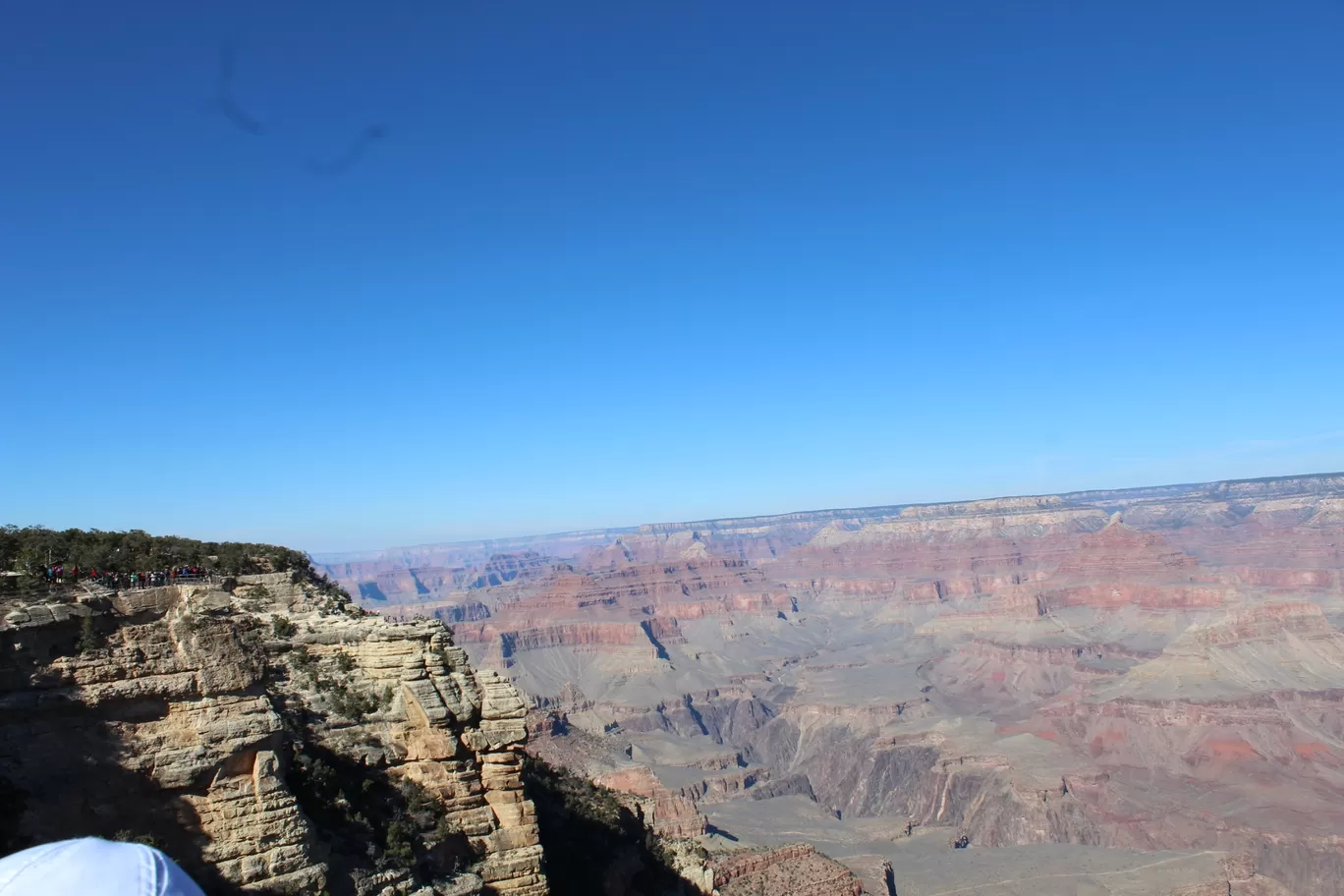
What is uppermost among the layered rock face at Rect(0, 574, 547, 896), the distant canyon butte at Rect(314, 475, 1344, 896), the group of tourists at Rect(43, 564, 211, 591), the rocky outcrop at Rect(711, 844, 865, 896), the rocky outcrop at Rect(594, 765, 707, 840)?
the group of tourists at Rect(43, 564, 211, 591)

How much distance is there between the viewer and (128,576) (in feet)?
70.6

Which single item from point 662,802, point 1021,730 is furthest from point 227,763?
point 1021,730

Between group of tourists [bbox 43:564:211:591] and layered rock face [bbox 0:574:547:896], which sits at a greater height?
group of tourists [bbox 43:564:211:591]

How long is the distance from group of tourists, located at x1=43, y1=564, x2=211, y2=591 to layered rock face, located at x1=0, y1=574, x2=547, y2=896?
577 centimetres

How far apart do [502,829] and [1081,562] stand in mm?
212849

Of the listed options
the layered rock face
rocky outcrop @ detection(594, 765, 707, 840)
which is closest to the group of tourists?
the layered rock face

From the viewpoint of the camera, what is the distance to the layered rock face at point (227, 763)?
10750mm

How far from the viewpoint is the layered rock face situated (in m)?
10.8

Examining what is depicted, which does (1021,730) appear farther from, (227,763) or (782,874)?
(227,763)

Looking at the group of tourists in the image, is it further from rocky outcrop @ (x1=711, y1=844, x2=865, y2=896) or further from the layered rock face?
rocky outcrop @ (x1=711, y1=844, x2=865, y2=896)

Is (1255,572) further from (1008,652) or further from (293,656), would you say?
(293,656)

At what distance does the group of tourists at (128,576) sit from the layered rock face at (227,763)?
5771 millimetres

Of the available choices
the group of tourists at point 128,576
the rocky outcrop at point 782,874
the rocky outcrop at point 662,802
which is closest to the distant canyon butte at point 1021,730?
the rocky outcrop at point 662,802

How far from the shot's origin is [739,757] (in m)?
118
